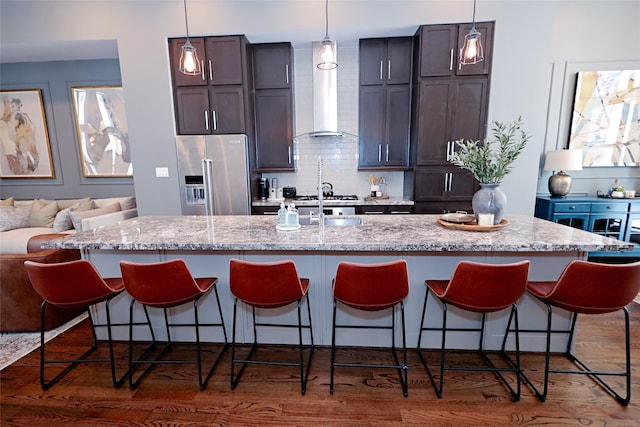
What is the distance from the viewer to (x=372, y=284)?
61.1 inches

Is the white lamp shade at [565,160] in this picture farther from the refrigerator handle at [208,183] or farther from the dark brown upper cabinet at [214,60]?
the refrigerator handle at [208,183]

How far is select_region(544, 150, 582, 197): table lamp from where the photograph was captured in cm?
365

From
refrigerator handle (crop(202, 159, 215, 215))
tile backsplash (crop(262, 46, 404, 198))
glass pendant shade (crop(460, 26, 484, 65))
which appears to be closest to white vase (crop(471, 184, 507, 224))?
glass pendant shade (crop(460, 26, 484, 65))

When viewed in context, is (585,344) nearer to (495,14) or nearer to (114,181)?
(495,14)

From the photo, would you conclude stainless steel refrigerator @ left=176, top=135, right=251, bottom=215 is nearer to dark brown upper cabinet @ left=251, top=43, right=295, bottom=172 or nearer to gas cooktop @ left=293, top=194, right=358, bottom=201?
dark brown upper cabinet @ left=251, top=43, right=295, bottom=172

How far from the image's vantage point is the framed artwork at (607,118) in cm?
383

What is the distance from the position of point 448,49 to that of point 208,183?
3.23 m

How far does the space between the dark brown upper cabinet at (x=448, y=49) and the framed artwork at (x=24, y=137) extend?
545cm

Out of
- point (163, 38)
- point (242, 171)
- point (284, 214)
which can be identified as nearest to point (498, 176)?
point (284, 214)

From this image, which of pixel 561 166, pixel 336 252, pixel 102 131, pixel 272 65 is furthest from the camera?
pixel 102 131

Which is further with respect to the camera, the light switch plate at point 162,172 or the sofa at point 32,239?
the light switch plate at point 162,172

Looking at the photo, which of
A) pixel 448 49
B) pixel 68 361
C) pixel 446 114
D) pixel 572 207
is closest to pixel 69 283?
pixel 68 361

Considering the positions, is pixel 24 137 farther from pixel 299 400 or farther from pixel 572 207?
pixel 572 207

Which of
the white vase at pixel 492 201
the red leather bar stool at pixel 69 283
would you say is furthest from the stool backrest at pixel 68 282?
the white vase at pixel 492 201
